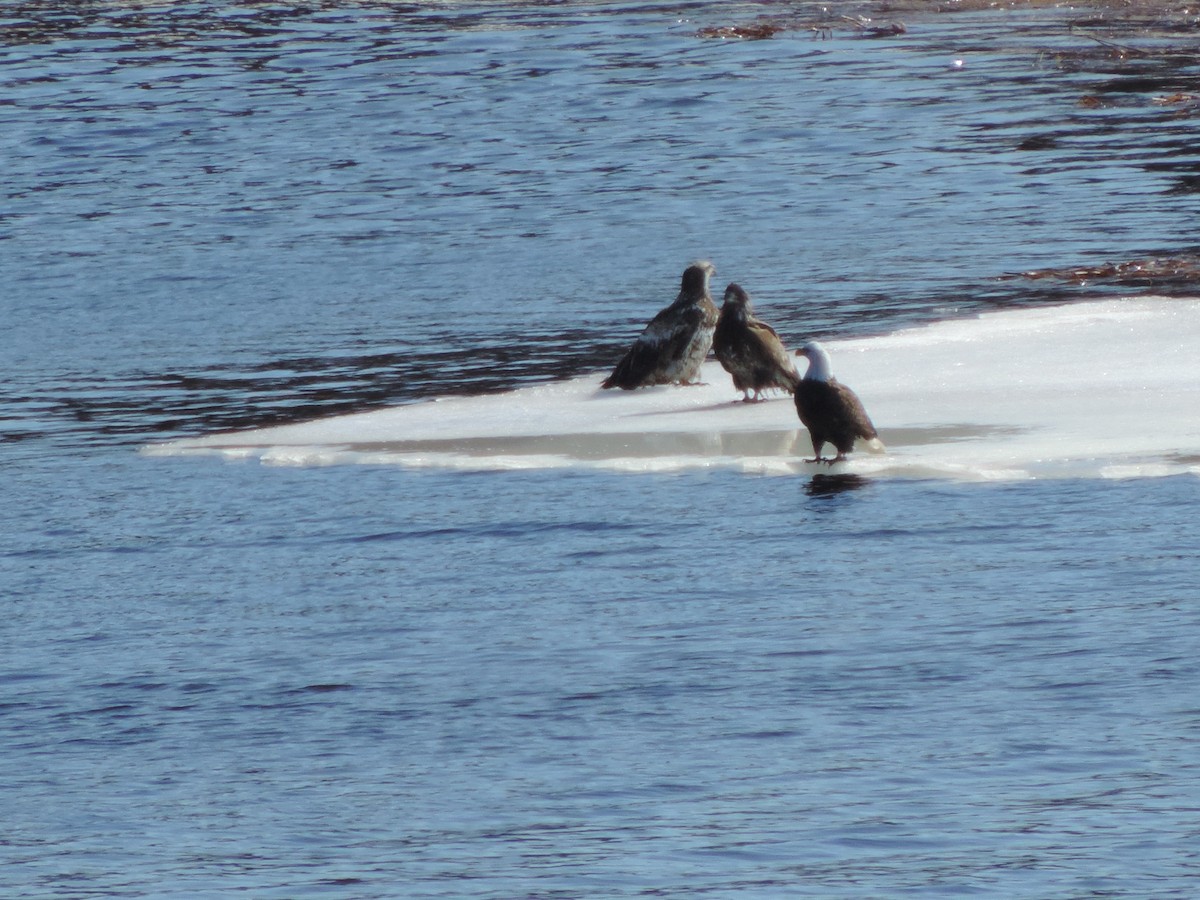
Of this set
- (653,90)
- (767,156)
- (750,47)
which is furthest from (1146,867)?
(750,47)

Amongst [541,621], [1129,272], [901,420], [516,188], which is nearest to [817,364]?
[901,420]

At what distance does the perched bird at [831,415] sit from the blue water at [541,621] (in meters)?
0.33

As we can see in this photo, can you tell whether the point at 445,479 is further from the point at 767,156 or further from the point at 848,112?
the point at 848,112

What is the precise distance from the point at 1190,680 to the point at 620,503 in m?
3.89

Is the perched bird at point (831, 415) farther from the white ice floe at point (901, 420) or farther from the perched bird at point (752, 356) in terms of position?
the perched bird at point (752, 356)

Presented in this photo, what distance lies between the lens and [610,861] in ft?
23.6

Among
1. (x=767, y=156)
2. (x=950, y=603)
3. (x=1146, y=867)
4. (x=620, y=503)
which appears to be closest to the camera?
(x=1146, y=867)

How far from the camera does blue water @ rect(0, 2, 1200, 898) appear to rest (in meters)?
7.36

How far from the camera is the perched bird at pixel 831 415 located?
12.2 metres

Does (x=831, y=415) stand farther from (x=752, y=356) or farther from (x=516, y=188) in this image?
(x=516, y=188)

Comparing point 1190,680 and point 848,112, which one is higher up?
point 1190,680

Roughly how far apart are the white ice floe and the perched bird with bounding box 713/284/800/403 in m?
0.16

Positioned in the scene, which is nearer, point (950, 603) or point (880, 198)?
point (950, 603)

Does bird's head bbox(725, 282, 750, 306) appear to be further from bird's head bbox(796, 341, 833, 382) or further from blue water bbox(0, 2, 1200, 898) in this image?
bird's head bbox(796, 341, 833, 382)
